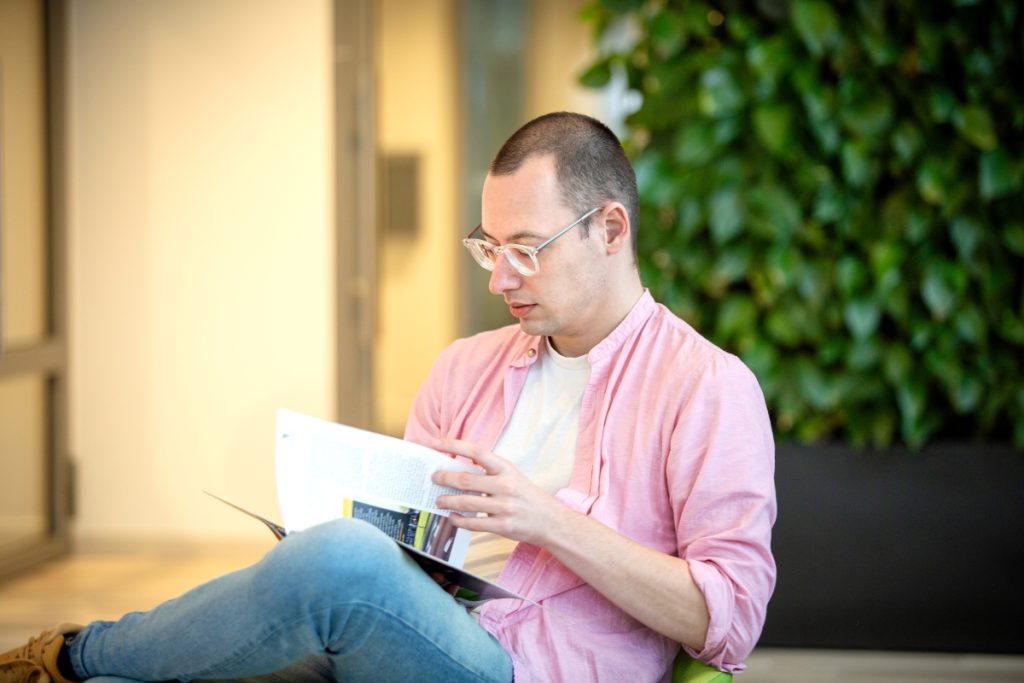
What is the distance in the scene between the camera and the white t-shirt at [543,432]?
1.68m

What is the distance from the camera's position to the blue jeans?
4.51 ft

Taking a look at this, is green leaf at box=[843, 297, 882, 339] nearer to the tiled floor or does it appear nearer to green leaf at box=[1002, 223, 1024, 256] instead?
green leaf at box=[1002, 223, 1024, 256]

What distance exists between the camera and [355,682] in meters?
1.48

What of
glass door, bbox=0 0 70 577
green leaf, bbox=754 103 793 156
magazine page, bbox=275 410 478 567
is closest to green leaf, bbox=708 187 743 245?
→ green leaf, bbox=754 103 793 156

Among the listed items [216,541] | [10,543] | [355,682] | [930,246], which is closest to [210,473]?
[216,541]

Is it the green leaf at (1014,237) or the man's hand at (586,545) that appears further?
the green leaf at (1014,237)

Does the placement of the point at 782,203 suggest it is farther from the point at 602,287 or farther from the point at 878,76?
the point at 602,287

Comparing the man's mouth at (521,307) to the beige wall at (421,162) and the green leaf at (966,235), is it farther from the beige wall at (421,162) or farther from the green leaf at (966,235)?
the beige wall at (421,162)

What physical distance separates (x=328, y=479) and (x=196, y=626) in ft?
0.80

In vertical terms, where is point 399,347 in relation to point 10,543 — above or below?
above

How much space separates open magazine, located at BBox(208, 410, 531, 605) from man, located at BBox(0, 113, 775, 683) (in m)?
0.04

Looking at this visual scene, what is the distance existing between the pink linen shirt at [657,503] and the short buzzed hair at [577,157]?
19cm

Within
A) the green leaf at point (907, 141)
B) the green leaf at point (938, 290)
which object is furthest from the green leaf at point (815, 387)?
the green leaf at point (907, 141)

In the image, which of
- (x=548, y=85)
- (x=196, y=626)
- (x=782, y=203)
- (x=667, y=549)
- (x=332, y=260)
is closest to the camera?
(x=196, y=626)
